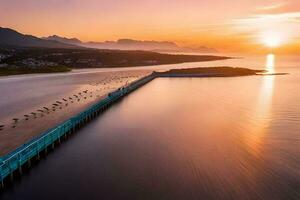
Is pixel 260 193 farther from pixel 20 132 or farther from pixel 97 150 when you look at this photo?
pixel 20 132

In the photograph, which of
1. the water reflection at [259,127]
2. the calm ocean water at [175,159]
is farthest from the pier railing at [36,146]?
the water reflection at [259,127]

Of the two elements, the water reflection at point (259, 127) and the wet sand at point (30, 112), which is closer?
the water reflection at point (259, 127)

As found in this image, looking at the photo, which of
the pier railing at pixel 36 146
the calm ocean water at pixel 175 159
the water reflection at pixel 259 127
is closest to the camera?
the calm ocean water at pixel 175 159

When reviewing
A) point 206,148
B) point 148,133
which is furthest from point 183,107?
point 206,148

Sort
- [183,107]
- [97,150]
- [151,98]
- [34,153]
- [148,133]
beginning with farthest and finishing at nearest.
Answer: [151,98], [183,107], [148,133], [97,150], [34,153]

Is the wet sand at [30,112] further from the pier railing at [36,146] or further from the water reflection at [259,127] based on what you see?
the water reflection at [259,127]

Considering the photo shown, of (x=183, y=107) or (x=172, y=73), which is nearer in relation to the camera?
(x=183, y=107)

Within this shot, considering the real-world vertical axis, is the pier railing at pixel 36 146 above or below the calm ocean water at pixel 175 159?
above

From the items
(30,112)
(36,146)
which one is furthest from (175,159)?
(30,112)

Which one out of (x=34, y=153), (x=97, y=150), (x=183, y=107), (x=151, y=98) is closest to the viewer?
(x=34, y=153)
